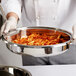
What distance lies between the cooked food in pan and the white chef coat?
49 cm

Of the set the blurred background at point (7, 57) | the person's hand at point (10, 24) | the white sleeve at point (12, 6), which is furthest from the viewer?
the white sleeve at point (12, 6)

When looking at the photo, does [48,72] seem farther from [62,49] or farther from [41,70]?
[62,49]

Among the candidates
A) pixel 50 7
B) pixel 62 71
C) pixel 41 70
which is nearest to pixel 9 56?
pixel 41 70

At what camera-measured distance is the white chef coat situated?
1509 mm

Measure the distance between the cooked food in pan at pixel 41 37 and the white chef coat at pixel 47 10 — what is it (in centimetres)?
49

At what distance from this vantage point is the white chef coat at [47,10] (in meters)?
1.51

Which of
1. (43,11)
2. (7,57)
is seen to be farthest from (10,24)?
(43,11)

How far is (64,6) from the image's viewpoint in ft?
5.04

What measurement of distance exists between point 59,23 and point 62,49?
2.53ft

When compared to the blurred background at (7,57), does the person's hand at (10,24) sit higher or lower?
higher

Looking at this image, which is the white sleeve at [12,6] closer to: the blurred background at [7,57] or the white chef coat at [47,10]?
the white chef coat at [47,10]

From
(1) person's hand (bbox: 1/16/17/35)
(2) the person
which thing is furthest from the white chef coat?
(1) person's hand (bbox: 1/16/17/35)

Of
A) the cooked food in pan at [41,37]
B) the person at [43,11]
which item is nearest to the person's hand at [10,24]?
the person at [43,11]

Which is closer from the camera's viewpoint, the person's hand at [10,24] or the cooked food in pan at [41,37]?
the cooked food in pan at [41,37]
